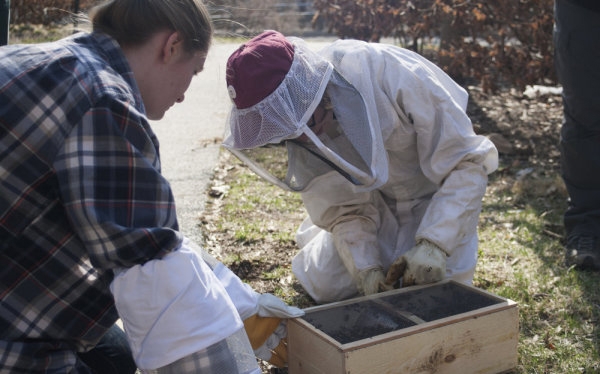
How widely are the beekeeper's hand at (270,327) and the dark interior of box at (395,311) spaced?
0.36 feet

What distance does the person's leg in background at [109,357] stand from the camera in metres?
2.26

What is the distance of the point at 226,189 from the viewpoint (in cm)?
536

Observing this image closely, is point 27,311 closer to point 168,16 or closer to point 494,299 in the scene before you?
point 168,16

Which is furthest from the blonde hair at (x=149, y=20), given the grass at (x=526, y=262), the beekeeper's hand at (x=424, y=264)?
the grass at (x=526, y=262)

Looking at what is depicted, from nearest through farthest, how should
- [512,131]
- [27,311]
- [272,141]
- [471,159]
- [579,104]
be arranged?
1. [27,311]
2. [272,141]
3. [471,159]
4. [579,104]
5. [512,131]

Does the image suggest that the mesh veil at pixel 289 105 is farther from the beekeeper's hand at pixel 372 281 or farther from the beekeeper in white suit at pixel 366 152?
the beekeeper's hand at pixel 372 281

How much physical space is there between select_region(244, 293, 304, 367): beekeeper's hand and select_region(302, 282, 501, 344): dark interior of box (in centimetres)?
11

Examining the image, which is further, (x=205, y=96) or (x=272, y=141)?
(x=205, y=96)

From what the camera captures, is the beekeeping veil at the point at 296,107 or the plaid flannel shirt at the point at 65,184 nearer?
the plaid flannel shirt at the point at 65,184

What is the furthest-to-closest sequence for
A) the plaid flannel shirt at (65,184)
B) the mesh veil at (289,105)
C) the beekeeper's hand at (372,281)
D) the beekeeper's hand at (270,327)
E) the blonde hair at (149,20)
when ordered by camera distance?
the beekeeper's hand at (372,281)
the mesh veil at (289,105)
the beekeeper's hand at (270,327)
the blonde hair at (149,20)
the plaid flannel shirt at (65,184)

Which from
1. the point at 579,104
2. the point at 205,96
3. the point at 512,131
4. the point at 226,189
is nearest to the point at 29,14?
the point at 205,96

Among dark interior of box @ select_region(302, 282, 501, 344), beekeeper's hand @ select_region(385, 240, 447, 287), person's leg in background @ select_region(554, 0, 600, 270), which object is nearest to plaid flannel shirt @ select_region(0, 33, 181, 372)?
dark interior of box @ select_region(302, 282, 501, 344)

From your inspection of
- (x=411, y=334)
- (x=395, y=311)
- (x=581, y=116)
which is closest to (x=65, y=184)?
(x=411, y=334)

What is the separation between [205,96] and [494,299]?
724cm
